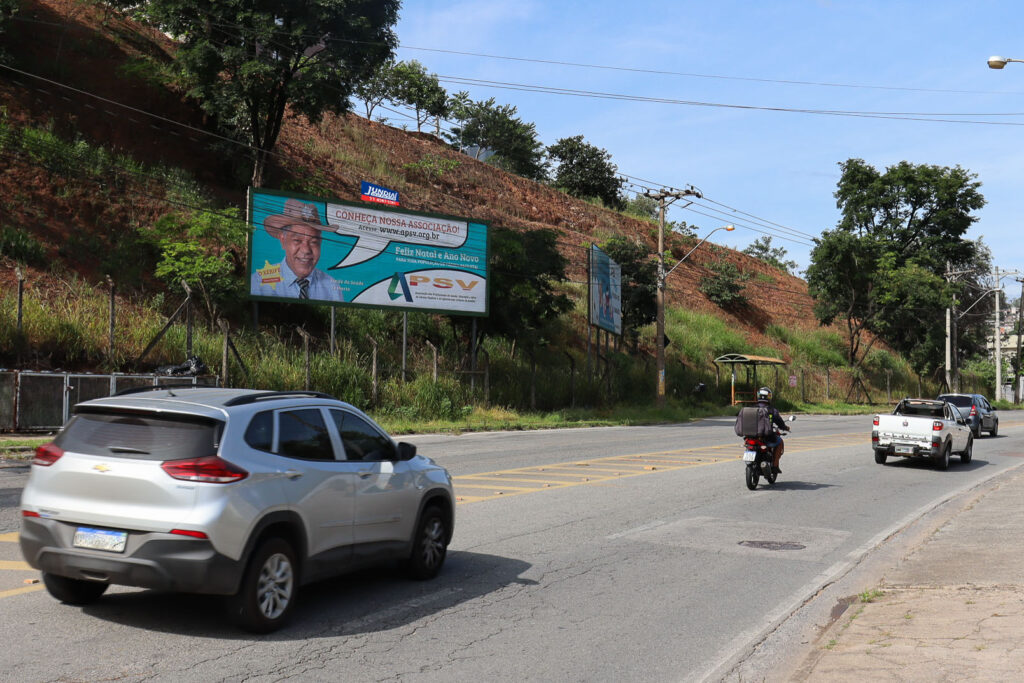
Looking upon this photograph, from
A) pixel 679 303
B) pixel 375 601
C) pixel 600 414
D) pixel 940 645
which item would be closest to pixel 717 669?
pixel 940 645

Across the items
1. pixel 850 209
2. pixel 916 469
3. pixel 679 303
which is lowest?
pixel 916 469

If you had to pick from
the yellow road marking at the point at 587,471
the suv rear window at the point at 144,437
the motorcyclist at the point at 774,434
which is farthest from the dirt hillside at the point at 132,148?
the suv rear window at the point at 144,437

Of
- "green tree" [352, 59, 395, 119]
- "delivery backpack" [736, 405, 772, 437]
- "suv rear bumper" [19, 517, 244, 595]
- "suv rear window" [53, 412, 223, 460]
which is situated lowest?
"suv rear bumper" [19, 517, 244, 595]

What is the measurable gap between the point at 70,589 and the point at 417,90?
252ft

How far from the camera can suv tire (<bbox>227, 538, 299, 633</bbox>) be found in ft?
20.3

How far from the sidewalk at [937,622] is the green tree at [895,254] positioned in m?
58.1

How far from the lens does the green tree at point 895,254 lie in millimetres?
65375

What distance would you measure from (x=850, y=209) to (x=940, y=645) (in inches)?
2841

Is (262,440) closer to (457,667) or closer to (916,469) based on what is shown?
(457,667)

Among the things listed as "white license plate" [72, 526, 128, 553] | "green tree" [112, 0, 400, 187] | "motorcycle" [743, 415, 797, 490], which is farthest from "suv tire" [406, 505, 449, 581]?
"green tree" [112, 0, 400, 187]

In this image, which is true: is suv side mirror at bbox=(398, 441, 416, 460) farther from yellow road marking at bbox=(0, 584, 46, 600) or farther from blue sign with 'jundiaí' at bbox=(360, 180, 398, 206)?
blue sign with 'jundiaí' at bbox=(360, 180, 398, 206)

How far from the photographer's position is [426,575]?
8.38 m

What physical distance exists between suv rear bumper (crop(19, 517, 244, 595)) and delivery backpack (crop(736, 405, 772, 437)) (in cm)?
1170

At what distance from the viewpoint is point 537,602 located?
25.6ft
